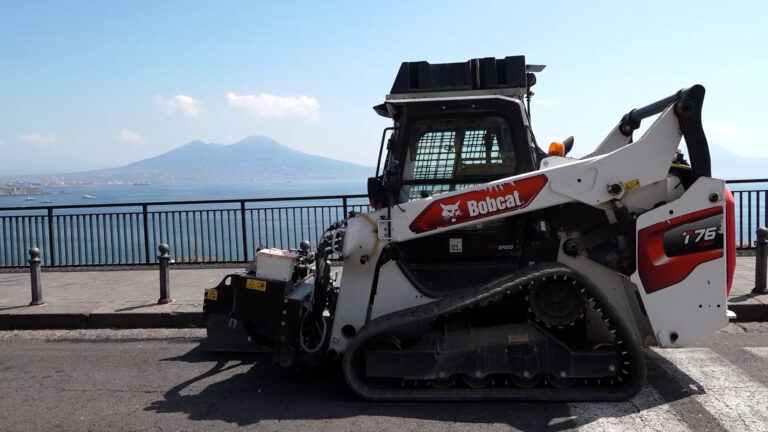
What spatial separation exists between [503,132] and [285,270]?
210 centimetres

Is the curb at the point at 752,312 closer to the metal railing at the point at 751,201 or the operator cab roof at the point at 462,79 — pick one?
the metal railing at the point at 751,201

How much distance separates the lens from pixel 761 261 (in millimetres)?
7941

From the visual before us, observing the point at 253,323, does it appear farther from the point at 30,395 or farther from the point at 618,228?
the point at 618,228

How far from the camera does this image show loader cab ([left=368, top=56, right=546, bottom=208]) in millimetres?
5297

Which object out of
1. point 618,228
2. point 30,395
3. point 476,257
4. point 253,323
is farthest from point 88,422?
point 618,228

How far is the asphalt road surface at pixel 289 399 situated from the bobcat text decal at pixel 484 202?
1.40 m

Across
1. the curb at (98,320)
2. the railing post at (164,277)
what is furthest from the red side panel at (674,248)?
the railing post at (164,277)

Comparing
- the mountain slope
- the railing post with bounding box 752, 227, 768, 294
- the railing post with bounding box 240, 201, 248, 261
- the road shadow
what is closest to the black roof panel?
the road shadow

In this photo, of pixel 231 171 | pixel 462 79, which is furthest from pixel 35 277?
pixel 231 171

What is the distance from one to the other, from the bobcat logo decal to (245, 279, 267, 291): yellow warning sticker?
1552mm

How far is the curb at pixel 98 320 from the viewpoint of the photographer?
796 cm

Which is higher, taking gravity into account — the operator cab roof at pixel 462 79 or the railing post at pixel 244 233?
the operator cab roof at pixel 462 79

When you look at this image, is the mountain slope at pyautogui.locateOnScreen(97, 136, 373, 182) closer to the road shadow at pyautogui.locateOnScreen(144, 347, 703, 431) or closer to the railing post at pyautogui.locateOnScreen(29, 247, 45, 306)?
the railing post at pyautogui.locateOnScreen(29, 247, 45, 306)

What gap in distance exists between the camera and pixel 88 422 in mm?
4816
